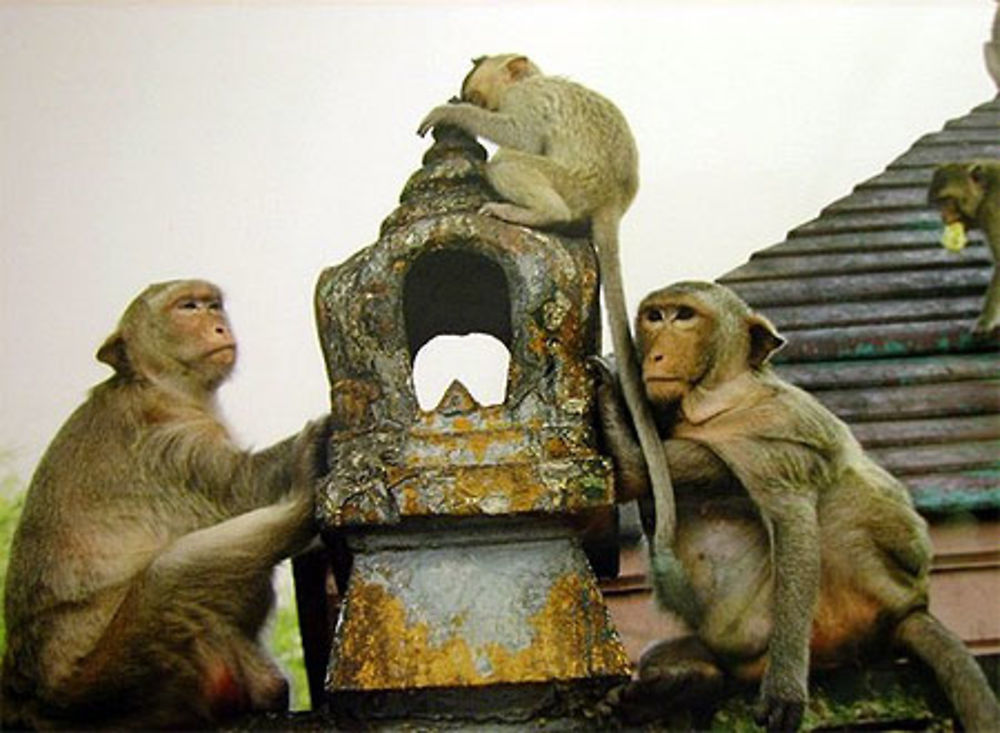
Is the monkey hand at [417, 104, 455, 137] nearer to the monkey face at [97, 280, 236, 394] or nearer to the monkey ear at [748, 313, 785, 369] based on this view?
the monkey face at [97, 280, 236, 394]

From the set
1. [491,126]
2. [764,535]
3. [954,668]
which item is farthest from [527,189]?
[954,668]

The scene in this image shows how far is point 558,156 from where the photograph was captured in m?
6.99

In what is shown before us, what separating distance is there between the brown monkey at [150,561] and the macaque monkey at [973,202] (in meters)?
3.51

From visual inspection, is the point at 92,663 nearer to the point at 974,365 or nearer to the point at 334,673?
the point at 334,673

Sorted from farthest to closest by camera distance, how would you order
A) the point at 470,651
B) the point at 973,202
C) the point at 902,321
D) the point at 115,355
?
1. the point at 973,202
2. the point at 902,321
3. the point at 115,355
4. the point at 470,651

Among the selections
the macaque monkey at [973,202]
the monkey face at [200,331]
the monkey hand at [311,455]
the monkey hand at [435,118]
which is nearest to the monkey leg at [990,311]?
the macaque monkey at [973,202]

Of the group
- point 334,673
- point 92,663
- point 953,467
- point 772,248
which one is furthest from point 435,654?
point 772,248

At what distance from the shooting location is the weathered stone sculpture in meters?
5.79

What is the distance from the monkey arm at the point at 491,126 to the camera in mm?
7078

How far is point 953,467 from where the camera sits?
Result: 7.45 m

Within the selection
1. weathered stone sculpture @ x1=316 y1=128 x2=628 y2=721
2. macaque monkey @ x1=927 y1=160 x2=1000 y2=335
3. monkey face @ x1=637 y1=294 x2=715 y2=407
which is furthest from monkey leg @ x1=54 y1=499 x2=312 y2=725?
macaque monkey @ x1=927 y1=160 x2=1000 y2=335

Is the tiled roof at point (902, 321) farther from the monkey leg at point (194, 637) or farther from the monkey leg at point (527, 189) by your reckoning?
the monkey leg at point (194, 637)

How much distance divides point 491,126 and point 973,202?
255 centimetres

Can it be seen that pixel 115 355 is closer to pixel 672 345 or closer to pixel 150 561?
pixel 150 561
